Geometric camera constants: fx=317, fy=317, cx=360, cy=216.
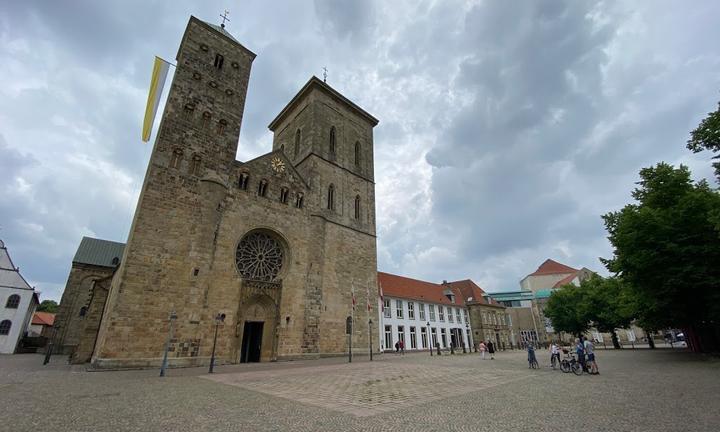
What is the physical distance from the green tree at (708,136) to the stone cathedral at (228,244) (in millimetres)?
21683

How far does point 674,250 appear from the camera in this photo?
15.1m

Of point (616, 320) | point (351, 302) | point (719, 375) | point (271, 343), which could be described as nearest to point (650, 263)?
point (719, 375)

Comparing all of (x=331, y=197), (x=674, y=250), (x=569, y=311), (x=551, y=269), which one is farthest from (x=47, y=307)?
(x=551, y=269)

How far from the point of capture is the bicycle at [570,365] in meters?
13.7

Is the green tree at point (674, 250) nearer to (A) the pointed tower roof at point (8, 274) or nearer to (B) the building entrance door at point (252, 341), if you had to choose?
(B) the building entrance door at point (252, 341)

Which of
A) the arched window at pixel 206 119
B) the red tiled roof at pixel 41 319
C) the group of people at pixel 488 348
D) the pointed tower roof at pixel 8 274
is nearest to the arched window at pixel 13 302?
the pointed tower roof at pixel 8 274

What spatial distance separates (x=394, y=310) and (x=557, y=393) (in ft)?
101

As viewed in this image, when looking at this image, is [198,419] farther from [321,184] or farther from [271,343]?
[321,184]

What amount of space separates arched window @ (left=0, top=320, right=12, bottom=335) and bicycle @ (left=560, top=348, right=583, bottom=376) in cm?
5629

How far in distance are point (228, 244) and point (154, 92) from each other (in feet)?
34.3

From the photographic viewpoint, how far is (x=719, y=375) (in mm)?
11273

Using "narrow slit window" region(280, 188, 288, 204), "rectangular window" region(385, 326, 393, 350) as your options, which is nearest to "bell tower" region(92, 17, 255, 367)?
"narrow slit window" region(280, 188, 288, 204)

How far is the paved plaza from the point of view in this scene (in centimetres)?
591

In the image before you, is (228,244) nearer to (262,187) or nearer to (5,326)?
(262,187)
